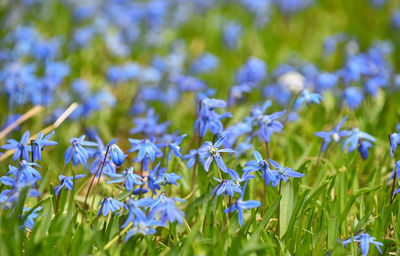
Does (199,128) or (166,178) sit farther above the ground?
(199,128)

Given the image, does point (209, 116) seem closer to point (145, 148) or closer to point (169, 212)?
point (145, 148)

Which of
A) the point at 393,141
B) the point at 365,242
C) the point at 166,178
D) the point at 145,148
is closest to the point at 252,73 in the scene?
the point at 393,141

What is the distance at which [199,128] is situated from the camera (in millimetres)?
2934

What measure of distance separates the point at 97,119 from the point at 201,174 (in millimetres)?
1778

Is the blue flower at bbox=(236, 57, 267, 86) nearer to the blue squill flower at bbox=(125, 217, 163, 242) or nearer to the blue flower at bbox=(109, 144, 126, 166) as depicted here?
the blue flower at bbox=(109, 144, 126, 166)

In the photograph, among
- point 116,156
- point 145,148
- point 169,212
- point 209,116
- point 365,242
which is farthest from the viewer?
point 209,116

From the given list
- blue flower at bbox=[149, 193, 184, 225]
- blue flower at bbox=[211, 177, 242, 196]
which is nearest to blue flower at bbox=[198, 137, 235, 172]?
blue flower at bbox=[211, 177, 242, 196]

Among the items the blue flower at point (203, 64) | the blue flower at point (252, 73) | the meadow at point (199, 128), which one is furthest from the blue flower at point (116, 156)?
the blue flower at point (203, 64)

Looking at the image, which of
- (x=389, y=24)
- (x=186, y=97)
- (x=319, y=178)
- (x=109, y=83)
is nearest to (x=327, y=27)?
(x=389, y=24)

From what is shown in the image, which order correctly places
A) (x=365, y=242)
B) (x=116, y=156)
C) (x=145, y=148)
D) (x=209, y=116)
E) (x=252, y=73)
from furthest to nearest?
(x=252, y=73) < (x=209, y=116) < (x=145, y=148) < (x=116, y=156) < (x=365, y=242)

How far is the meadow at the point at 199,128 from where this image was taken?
2.36 m

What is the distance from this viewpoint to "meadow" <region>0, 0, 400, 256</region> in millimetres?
2359

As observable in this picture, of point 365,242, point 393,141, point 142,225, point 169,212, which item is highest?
point 393,141

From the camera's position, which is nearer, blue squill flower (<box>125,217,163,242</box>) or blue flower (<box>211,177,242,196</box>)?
blue squill flower (<box>125,217,163,242</box>)
